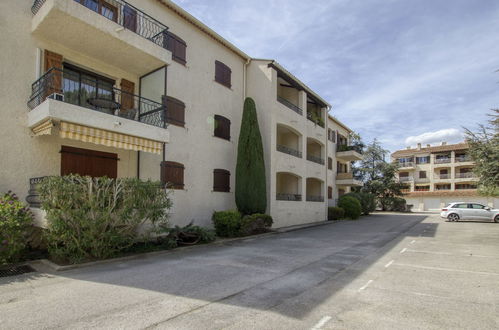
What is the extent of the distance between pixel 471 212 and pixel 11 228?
3284 centimetres

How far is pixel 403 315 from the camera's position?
17.2ft

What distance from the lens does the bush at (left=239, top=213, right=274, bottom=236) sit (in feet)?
50.9

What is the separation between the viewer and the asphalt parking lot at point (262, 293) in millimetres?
4898

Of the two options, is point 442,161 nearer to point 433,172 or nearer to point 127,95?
point 433,172

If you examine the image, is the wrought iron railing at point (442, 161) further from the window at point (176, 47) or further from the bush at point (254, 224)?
the window at point (176, 47)

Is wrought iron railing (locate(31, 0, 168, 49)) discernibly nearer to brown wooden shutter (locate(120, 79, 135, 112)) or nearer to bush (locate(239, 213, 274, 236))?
brown wooden shutter (locate(120, 79, 135, 112))

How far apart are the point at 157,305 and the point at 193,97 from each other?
12132 mm

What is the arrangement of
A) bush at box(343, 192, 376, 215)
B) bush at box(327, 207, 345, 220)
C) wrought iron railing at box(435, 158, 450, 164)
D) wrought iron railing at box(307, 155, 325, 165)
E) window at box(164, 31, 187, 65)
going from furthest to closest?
wrought iron railing at box(435, 158, 450, 164)
bush at box(343, 192, 376, 215)
bush at box(327, 207, 345, 220)
wrought iron railing at box(307, 155, 325, 165)
window at box(164, 31, 187, 65)

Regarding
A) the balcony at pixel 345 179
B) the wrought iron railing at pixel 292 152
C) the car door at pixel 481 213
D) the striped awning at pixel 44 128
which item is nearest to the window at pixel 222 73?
the wrought iron railing at pixel 292 152

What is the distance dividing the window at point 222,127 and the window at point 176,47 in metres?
3.74

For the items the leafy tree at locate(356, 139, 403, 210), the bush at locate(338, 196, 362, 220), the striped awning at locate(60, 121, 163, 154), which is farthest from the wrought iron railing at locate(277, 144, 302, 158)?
the leafy tree at locate(356, 139, 403, 210)

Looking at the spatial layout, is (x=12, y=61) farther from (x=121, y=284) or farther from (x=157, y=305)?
(x=157, y=305)

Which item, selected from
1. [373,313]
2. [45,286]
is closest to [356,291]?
[373,313]

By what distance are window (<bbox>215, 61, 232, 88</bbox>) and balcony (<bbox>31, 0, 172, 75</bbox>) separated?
4.10 metres
